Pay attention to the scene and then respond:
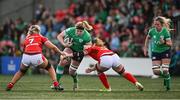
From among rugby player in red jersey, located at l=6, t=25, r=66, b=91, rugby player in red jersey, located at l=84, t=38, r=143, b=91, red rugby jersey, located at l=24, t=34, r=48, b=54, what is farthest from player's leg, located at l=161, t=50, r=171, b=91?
red rugby jersey, located at l=24, t=34, r=48, b=54

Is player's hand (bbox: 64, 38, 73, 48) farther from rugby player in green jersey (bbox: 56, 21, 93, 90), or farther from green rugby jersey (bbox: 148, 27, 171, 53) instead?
green rugby jersey (bbox: 148, 27, 171, 53)

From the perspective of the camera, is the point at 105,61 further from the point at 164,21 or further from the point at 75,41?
the point at 164,21

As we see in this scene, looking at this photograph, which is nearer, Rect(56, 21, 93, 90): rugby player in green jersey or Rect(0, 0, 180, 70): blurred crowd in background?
Rect(56, 21, 93, 90): rugby player in green jersey

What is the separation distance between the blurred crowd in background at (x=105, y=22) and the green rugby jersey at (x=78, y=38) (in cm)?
972

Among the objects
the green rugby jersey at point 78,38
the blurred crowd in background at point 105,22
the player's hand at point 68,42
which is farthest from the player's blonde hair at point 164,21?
the blurred crowd in background at point 105,22

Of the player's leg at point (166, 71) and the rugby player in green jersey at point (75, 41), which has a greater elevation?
the rugby player in green jersey at point (75, 41)

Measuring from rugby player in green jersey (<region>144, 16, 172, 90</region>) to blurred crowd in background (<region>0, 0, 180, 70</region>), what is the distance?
9034 millimetres

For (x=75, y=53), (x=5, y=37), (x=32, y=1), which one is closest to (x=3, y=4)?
(x=32, y=1)

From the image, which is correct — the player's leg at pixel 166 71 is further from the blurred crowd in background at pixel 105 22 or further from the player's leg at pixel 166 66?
the blurred crowd in background at pixel 105 22

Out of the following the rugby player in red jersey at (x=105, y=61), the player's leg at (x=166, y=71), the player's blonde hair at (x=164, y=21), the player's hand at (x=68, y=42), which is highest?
the player's blonde hair at (x=164, y=21)

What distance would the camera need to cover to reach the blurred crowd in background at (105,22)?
3253 cm

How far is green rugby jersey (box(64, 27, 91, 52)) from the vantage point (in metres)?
20.9

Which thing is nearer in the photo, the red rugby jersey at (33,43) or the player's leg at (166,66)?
the red rugby jersey at (33,43)

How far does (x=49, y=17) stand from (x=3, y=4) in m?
4.28
